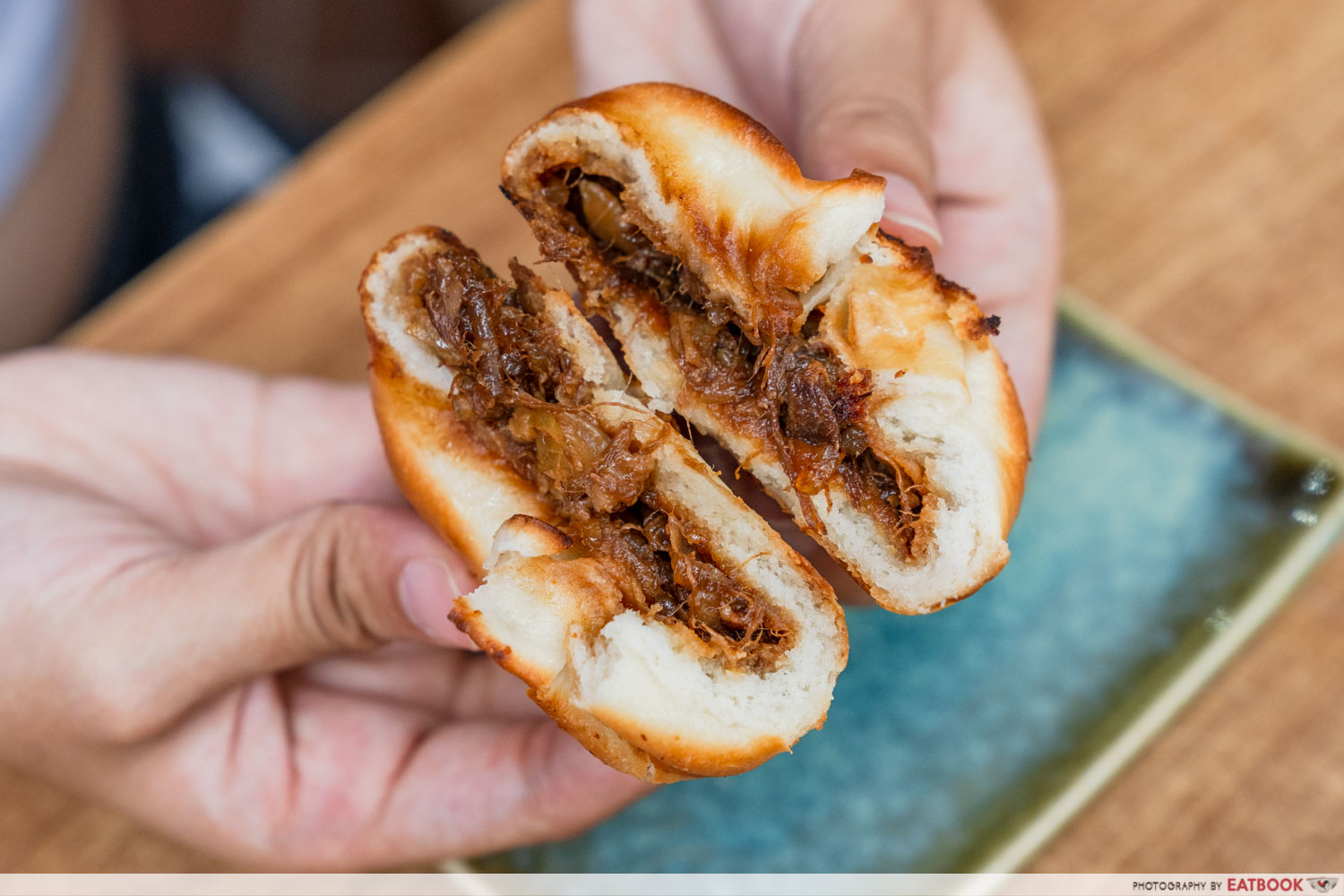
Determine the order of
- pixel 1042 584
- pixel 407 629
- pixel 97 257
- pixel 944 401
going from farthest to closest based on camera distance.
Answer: pixel 97 257 → pixel 1042 584 → pixel 407 629 → pixel 944 401

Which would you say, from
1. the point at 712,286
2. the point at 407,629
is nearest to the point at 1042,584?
the point at 712,286

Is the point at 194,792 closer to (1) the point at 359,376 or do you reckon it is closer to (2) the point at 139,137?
(1) the point at 359,376

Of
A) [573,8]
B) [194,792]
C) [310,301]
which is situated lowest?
[194,792]

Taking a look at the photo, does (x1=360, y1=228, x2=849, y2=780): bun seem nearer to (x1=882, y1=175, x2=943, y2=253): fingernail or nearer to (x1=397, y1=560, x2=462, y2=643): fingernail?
(x1=397, y1=560, x2=462, y2=643): fingernail

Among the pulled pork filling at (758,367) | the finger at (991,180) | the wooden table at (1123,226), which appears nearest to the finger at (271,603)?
the pulled pork filling at (758,367)

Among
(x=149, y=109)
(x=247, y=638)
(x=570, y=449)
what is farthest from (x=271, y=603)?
(x=149, y=109)

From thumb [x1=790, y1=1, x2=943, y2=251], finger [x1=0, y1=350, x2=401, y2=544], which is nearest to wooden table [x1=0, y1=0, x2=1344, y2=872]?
finger [x1=0, y1=350, x2=401, y2=544]
